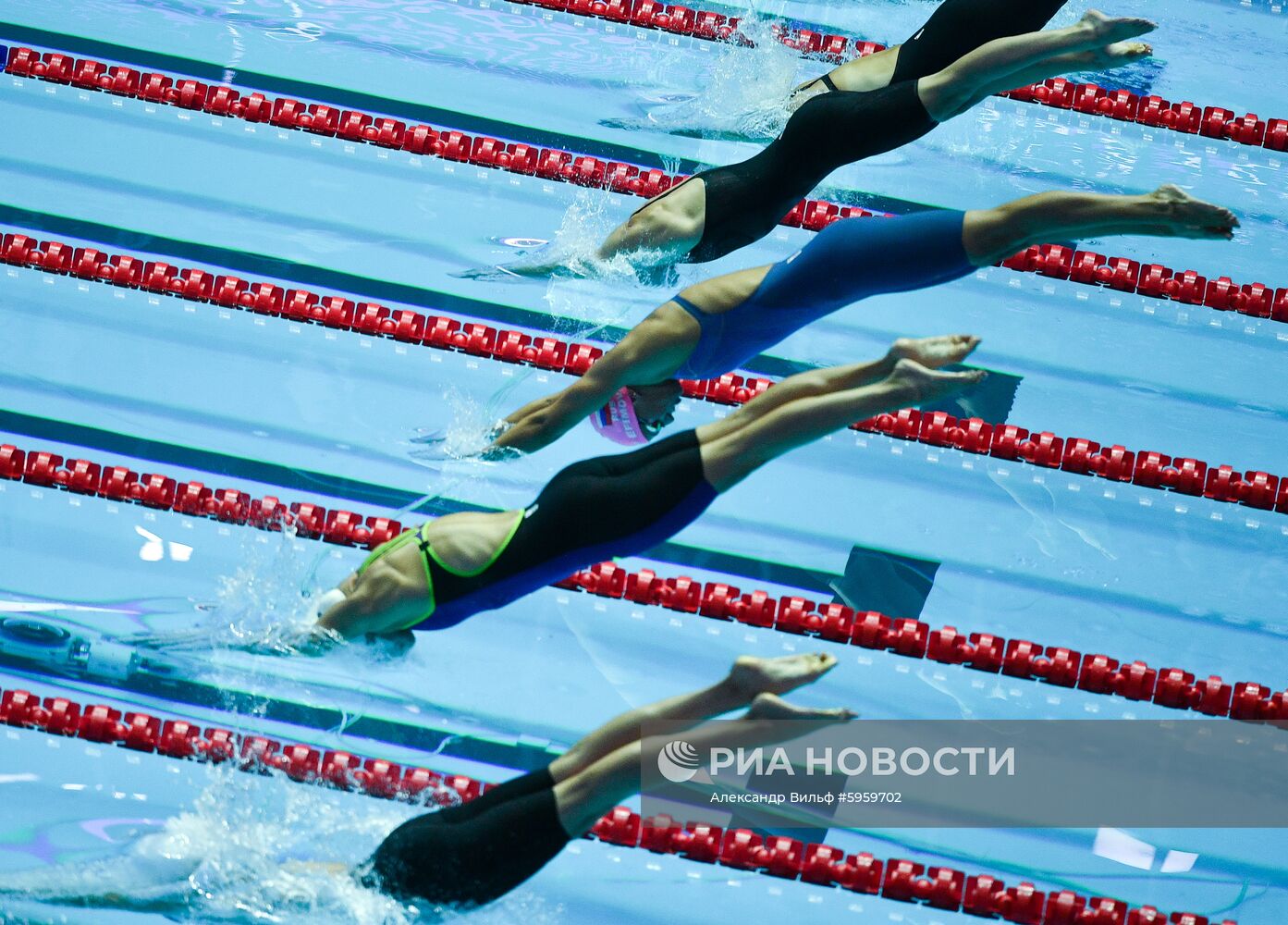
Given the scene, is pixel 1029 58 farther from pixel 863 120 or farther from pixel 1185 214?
pixel 1185 214

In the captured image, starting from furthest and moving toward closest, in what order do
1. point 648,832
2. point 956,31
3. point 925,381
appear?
1. point 956,31
2. point 648,832
3. point 925,381

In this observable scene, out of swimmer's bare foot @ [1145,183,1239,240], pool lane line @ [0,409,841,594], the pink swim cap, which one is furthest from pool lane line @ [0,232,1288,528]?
swimmer's bare foot @ [1145,183,1239,240]

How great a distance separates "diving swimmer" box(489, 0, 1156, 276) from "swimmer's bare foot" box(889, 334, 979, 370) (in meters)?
1.03

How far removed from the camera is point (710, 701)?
10.1 ft

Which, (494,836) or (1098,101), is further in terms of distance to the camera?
(1098,101)

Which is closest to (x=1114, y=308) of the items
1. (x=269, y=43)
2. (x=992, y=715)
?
(x=992, y=715)

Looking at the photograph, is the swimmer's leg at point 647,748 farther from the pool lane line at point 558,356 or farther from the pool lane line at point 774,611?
the pool lane line at point 558,356

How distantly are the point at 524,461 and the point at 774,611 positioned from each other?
0.95 metres

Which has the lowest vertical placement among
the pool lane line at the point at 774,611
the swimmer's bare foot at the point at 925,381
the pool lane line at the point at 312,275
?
the pool lane line at the point at 774,611

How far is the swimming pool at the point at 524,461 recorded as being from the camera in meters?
4.17

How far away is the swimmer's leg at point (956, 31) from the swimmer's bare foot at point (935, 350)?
1531 mm

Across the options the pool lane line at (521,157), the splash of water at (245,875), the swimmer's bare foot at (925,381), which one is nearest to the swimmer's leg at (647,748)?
the splash of water at (245,875)

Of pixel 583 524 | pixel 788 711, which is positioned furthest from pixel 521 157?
pixel 788 711

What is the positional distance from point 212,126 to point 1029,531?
337 cm
